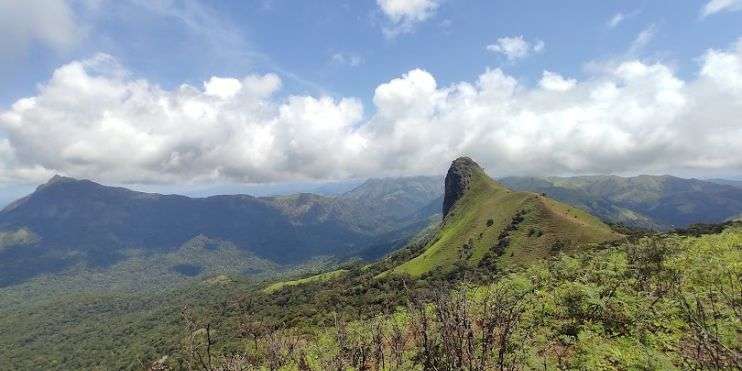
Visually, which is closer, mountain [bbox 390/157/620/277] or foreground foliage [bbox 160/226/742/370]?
foreground foliage [bbox 160/226/742/370]

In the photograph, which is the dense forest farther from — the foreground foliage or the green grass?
the green grass

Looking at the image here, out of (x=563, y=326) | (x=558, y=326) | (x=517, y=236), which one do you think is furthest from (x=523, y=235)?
(x=563, y=326)

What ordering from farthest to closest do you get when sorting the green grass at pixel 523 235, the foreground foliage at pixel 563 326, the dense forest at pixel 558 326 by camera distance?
1. the green grass at pixel 523 235
2. the foreground foliage at pixel 563 326
3. the dense forest at pixel 558 326

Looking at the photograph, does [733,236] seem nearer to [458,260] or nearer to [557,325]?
[557,325]

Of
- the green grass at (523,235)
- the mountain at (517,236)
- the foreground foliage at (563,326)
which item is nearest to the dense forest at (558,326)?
the foreground foliage at (563,326)

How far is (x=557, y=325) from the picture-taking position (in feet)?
82.3

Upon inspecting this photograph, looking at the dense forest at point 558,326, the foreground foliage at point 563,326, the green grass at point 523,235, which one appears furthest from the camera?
the green grass at point 523,235

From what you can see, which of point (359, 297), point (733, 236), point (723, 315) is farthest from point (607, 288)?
point (359, 297)

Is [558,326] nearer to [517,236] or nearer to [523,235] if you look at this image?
[523,235]

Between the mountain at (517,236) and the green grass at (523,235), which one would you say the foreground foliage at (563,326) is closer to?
the mountain at (517,236)

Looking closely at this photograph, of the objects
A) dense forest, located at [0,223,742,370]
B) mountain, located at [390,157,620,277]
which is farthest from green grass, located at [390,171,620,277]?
dense forest, located at [0,223,742,370]

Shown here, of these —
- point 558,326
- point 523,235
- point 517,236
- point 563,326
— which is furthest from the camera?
point 517,236

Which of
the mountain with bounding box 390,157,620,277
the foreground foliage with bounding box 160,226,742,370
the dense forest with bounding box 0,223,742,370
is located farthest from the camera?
the mountain with bounding box 390,157,620,277

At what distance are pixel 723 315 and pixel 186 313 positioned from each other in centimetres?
2199
